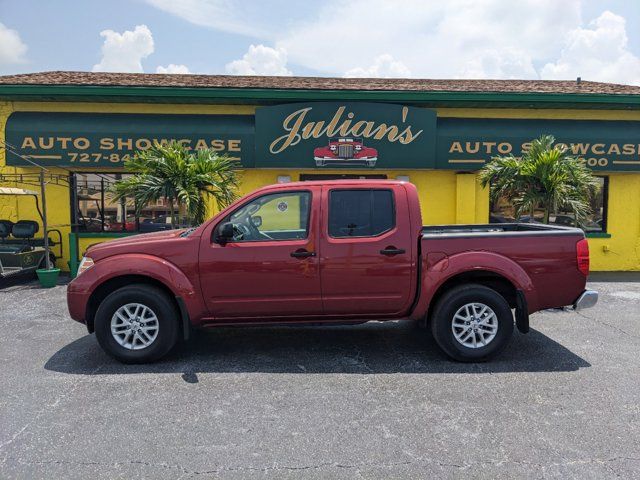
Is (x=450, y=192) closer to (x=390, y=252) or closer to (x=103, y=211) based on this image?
(x=390, y=252)

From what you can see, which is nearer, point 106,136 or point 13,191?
point 13,191

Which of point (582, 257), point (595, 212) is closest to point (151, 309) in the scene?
point (582, 257)

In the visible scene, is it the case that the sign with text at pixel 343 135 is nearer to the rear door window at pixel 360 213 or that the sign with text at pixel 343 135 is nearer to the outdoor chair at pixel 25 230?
the outdoor chair at pixel 25 230

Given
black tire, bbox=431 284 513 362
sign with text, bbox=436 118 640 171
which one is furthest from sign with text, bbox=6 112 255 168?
black tire, bbox=431 284 513 362

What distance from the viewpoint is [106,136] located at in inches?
396

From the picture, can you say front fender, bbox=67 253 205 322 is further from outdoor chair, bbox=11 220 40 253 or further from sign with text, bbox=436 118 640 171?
sign with text, bbox=436 118 640 171

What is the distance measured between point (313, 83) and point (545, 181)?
21.6 feet

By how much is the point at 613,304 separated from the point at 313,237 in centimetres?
594

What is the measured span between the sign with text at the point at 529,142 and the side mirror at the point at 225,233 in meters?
7.30

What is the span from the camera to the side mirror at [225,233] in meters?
4.55

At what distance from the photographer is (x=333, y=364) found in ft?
15.5

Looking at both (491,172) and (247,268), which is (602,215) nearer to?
(491,172)

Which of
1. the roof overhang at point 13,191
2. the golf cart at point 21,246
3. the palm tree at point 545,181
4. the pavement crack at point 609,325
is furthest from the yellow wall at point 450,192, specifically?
the pavement crack at point 609,325

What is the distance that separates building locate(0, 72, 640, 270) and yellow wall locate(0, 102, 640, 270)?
0.08 ft
